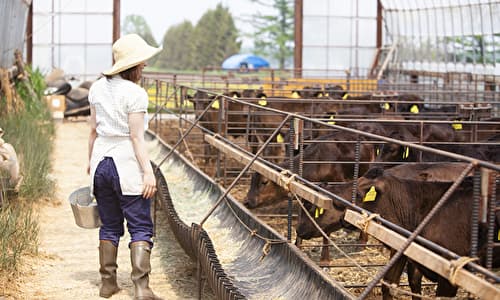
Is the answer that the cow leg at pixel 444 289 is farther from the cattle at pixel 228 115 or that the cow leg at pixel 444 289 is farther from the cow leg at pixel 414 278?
the cattle at pixel 228 115

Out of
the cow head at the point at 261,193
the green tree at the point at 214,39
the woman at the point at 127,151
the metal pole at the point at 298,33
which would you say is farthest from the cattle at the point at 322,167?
the green tree at the point at 214,39

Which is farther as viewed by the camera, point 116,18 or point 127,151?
point 116,18

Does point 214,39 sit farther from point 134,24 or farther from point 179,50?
point 134,24

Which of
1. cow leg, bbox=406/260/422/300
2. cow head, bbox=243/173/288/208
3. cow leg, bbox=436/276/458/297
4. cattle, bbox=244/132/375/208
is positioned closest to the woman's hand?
cow leg, bbox=406/260/422/300

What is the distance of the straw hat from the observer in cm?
655

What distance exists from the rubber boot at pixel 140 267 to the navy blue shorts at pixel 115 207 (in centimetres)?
6

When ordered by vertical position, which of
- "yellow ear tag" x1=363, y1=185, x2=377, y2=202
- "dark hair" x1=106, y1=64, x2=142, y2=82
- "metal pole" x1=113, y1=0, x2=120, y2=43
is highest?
"metal pole" x1=113, y1=0, x2=120, y2=43

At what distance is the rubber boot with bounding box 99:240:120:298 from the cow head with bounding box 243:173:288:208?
361cm

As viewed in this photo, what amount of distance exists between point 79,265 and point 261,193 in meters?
2.92

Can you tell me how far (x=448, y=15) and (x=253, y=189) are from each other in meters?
19.0

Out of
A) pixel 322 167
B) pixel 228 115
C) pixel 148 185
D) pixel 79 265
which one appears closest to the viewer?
pixel 148 185

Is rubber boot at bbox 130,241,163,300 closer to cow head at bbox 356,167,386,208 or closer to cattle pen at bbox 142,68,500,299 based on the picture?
cattle pen at bbox 142,68,500,299

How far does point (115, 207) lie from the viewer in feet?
22.2

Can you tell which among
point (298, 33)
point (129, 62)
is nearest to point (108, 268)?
point (129, 62)
